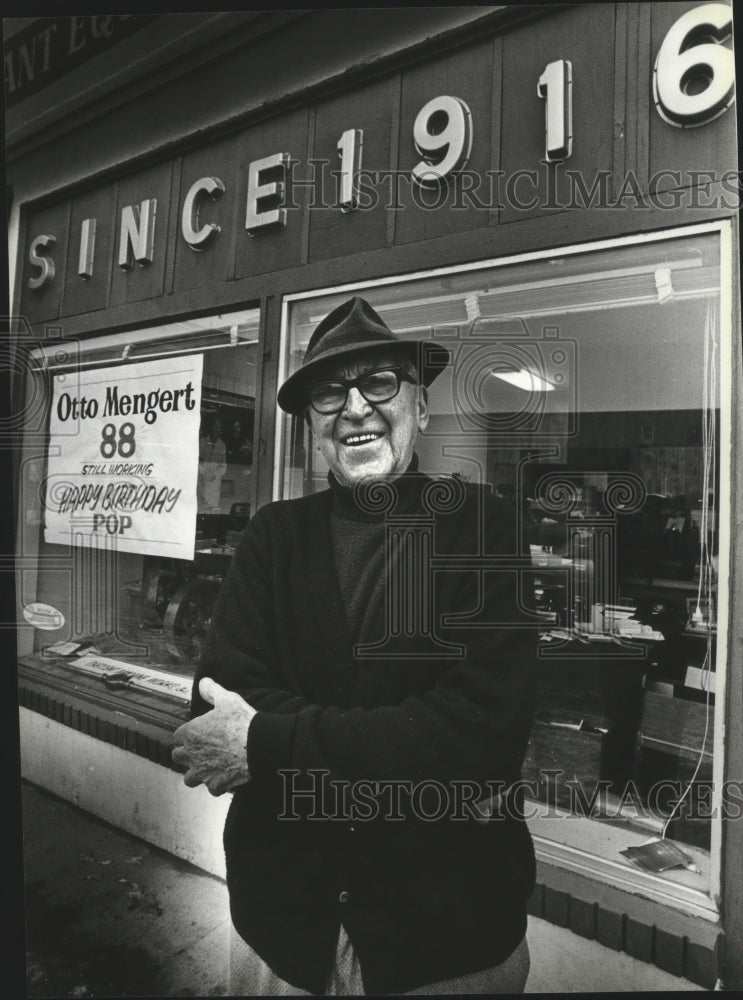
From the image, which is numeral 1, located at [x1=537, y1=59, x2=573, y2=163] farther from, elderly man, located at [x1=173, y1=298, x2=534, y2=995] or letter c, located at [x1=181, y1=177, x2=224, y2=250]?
letter c, located at [x1=181, y1=177, x2=224, y2=250]

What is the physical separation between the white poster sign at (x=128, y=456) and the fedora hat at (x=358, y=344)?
30.4 inches

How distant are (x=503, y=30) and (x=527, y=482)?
1.66 meters

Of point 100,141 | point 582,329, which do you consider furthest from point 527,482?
point 100,141

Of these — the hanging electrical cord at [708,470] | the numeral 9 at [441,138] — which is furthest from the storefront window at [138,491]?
the hanging electrical cord at [708,470]

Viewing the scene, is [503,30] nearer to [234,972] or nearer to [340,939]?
[340,939]

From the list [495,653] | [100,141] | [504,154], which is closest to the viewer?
[495,653]

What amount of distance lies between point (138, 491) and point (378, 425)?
1.35 metres

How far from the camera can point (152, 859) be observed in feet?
9.12

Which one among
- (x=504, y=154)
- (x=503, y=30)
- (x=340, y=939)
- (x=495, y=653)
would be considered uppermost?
(x=503, y=30)

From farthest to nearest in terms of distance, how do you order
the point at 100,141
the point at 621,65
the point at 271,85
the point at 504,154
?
1. the point at 100,141
2. the point at 271,85
3. the point at 504,154
4. the point at 621,65

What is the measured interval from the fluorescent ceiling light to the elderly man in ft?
0.73

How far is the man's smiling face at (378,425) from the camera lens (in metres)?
2.02

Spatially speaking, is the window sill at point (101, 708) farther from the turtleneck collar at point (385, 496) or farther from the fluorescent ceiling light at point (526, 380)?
the fluorescent ceiling light at point (526, 380)

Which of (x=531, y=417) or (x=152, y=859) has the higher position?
(x=531, y=417)
